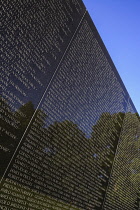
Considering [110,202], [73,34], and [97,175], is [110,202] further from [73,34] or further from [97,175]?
[73,34]

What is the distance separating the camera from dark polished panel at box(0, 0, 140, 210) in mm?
2928

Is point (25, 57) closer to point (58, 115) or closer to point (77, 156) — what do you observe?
point (58, 115)

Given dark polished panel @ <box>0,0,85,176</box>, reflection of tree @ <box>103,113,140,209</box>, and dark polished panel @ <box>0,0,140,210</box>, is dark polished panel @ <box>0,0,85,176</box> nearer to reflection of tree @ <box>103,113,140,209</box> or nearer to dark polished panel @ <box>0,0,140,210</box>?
dark polished panel @ <box>0,0,140,210</box>

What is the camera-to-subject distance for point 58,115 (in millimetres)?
3783

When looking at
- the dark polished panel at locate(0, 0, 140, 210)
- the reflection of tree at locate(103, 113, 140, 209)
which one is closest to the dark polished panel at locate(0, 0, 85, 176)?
the dark polished panel at locate(0, 0, 140, 210)

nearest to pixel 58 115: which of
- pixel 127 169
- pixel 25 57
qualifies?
pixel 25 57

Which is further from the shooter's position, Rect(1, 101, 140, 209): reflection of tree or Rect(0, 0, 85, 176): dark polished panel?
Rect(1, 101, 140, 209): reflection of tree

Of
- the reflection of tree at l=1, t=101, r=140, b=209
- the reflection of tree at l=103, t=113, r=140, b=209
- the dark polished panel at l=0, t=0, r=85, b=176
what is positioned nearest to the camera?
the dark polished panel at l=0, t=0, r=85, b=176

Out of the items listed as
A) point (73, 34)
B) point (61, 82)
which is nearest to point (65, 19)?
point (73, 34)

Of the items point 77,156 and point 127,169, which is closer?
point 77,156

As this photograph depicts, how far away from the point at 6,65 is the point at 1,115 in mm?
676

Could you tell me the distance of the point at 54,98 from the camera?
3.76 meters

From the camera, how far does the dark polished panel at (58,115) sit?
2.93 m

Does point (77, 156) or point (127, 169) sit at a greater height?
point (127, 169)
